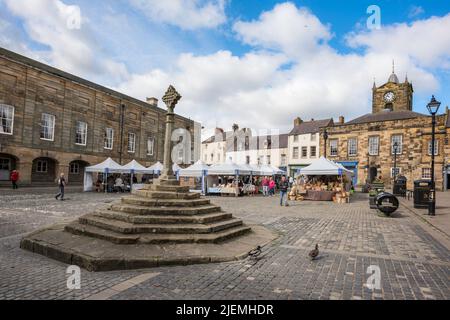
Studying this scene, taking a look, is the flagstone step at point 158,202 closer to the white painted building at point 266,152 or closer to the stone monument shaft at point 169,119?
the stone monument shaft at point 169,119

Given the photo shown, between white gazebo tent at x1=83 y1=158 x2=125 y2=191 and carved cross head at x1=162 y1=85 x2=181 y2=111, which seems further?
white gazebo tent at x1=83 y1=158 x2=125 y2=191

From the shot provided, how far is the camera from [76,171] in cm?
2514

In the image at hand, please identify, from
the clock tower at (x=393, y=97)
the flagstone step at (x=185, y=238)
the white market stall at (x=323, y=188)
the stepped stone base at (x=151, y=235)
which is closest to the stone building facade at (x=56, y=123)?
the stepped stone base at (x=151, y=235)

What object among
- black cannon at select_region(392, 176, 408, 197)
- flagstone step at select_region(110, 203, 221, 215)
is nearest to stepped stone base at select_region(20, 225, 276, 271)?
flagstone step at select_region(110, 203, 221, 215)

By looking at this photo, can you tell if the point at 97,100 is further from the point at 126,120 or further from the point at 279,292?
the point at 279,292

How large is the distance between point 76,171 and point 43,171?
308cm

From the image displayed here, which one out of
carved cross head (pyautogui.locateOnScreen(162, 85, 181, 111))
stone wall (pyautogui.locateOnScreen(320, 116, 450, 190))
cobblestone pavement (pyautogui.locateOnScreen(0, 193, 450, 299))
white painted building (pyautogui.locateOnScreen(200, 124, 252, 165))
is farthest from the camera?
white painted building (pyautogui.locateOnScreen(200, 124, 252, 165))

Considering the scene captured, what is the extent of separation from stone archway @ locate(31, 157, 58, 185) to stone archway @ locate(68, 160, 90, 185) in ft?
5.62

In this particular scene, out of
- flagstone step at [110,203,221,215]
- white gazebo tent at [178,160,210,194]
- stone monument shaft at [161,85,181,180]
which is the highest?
stone monument shaft at [161,85,181,180]

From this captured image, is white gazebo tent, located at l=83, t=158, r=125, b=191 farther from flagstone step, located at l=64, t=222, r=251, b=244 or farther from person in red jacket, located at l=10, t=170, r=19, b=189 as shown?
flagstone step, located at l=64, t=222, r=251, b=244

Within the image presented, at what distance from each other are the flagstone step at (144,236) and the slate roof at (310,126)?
124 ft

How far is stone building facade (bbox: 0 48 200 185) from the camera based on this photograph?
19.6m

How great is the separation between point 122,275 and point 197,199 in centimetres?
345

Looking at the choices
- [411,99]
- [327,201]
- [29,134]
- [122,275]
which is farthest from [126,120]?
[411,99]
